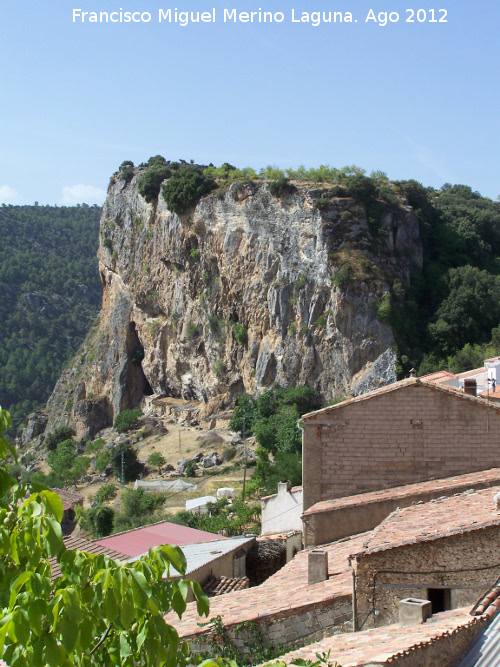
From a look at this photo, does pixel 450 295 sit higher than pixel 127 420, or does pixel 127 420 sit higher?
pixel 450 295

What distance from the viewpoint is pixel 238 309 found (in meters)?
58.5

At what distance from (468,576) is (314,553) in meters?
2.60

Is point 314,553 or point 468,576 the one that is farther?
point 314,553

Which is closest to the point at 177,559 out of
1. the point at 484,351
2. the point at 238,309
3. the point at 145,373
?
the point at 484,351

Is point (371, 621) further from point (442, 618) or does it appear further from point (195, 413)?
point (195, 413)

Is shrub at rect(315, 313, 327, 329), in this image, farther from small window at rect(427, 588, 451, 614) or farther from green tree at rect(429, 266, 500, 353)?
small window at rect(427, 588, 451, 614)

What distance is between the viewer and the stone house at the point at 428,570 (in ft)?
30.3

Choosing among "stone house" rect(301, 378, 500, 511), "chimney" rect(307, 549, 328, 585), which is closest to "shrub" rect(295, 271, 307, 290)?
"stone house" rect(301, 378, 500, 511)

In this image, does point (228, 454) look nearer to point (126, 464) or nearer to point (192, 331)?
point (126, 464)

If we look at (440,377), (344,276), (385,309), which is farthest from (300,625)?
(344,276)

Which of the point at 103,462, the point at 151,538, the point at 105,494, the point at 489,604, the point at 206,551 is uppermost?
the point at 489,604

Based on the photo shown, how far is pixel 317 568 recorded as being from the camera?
11.1 m

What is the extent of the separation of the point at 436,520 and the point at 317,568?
1931mm

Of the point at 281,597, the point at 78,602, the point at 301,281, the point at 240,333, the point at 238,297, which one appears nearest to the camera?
the point at 78,602
